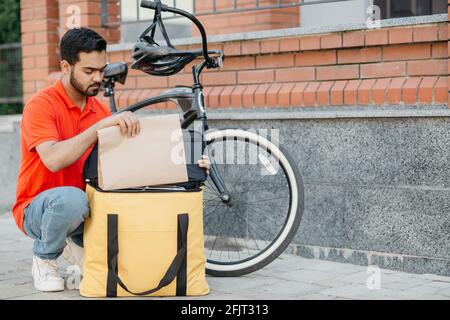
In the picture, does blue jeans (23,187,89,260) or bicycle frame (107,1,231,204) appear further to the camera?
bicycle frame (107,1,231,204)

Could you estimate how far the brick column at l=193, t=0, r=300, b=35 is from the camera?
607 centimetres

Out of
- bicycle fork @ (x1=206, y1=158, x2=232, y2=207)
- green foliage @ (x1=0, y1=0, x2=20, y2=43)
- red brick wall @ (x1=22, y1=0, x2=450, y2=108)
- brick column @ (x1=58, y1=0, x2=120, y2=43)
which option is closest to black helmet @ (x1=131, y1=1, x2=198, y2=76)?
bicycle fork @ (x1=206, y1=158, x2=232, y2=207)

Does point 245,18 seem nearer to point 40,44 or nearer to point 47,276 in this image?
point 40,44

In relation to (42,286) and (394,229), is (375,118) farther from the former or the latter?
(42,286)

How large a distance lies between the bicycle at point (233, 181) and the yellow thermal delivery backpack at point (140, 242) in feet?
1.96

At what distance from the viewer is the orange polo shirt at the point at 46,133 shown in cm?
416

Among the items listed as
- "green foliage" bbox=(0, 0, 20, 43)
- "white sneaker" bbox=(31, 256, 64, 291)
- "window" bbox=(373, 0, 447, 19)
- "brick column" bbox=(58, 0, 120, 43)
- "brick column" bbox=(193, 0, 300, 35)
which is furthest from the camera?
"green foliage" bbox=(0, 0, 20, 43)

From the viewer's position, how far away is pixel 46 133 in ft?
13.5

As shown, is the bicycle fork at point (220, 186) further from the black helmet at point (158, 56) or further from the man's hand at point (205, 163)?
the black helmet at point (158, 56)

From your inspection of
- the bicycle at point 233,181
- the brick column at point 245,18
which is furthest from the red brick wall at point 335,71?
the bicycle at point 233,181

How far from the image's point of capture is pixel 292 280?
15.0 feet

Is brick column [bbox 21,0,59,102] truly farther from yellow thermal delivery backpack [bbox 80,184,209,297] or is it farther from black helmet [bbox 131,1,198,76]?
yellow thermal delivery backpack [bbox 80,184,209,297]

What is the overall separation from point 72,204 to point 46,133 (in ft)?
1.26

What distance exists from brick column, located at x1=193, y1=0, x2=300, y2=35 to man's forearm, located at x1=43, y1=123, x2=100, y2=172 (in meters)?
2.32
